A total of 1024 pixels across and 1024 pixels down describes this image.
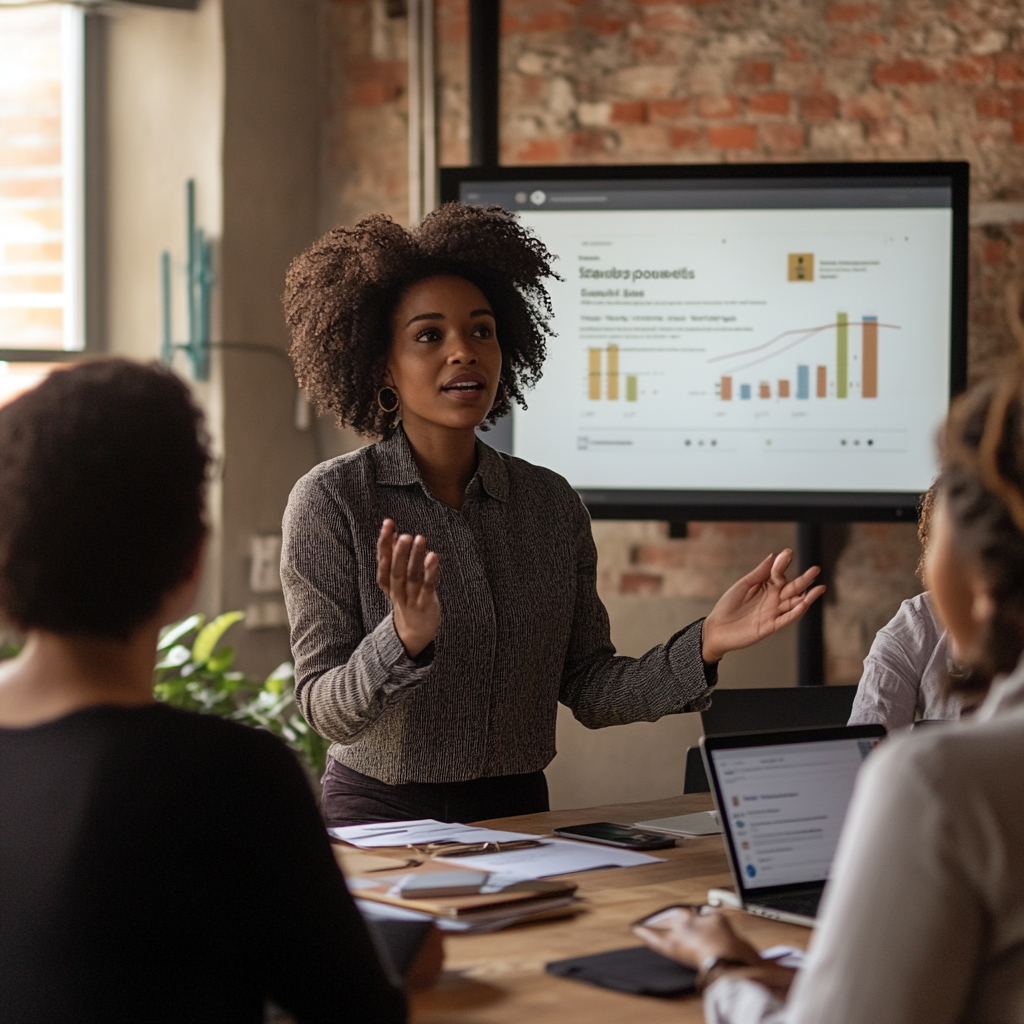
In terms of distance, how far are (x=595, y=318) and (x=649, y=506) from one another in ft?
1.61

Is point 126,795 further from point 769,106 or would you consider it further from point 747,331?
point 769,106

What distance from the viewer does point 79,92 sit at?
3984 mm

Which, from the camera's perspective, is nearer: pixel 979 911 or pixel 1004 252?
pixel 979 911

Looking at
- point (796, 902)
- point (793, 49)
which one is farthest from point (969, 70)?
point (796, 902)

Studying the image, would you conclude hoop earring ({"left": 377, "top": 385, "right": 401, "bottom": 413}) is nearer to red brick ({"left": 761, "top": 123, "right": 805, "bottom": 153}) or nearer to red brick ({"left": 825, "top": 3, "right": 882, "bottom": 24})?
red brick ({"left": 761, "top": 123, "right": 805, "bottom": 153})

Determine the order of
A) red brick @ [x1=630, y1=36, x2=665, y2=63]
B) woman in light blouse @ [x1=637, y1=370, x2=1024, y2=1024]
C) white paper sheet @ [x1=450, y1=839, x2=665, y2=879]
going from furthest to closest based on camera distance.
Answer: red brick @ [x1=630, y1=36, x2=665, y2=63], white paper sheet @ [x1=450, y1=839, x2=665, y2=879], woman in light blouse @ [x1=637, y1=370, x2=1024, y2=1024]

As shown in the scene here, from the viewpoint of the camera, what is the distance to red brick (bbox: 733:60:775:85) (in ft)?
12.4

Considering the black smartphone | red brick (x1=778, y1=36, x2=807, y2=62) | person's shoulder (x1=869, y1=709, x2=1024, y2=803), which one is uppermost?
red brick (x1=778, y1=36, x2=807, y2=62)

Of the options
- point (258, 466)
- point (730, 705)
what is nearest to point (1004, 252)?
point (730, 705)

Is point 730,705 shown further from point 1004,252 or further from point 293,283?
point 1004,252

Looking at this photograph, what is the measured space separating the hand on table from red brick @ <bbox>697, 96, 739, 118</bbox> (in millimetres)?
2803

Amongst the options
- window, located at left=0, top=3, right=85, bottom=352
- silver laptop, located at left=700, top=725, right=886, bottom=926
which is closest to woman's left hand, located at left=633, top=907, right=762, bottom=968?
silver laptop, located at left=700, top=725, right=886, bottom=926

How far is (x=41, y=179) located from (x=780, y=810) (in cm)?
308

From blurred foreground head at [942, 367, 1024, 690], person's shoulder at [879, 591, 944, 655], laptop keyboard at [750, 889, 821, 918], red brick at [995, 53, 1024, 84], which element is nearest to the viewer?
blurred foreground head at [942, 367, 1024, 690]
